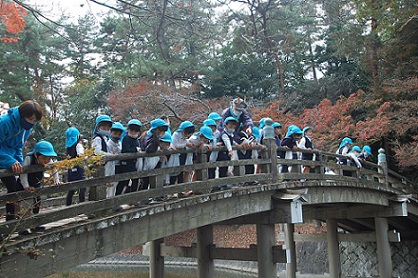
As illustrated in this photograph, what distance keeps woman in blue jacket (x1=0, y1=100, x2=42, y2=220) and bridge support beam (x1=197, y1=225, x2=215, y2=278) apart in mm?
4955

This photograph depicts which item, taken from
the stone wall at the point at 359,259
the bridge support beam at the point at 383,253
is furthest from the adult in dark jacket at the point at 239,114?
the stone wall at the point at 359,259

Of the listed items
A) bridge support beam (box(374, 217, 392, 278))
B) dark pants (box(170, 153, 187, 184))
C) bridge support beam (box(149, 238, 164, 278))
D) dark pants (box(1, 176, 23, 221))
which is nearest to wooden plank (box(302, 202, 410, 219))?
bridge support beam (box(374, 217, 392, 278))

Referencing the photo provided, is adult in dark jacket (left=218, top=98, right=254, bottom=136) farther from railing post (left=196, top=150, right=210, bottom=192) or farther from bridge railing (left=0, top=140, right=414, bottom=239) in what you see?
railing post (left=196, top=150, right=210, bottom=192)

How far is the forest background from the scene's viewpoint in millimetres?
15938

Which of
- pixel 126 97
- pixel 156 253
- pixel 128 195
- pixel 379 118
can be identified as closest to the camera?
pixel 128 195

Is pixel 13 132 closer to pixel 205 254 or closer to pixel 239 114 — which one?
pixel 239 114

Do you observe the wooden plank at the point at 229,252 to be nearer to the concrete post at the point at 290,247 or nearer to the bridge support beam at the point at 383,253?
the concrete post at the point at 290,247

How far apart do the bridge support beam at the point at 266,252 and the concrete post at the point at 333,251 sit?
5.65m

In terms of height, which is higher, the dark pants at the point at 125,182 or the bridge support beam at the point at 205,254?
the dark pants at the point at 125,182

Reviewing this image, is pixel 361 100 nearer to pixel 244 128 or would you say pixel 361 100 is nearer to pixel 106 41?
pixel 244 128

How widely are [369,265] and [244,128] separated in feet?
34.2

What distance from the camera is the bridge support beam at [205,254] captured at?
26.9 feet

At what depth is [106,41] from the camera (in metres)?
23.6

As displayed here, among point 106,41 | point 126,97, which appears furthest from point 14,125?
point 106,41
